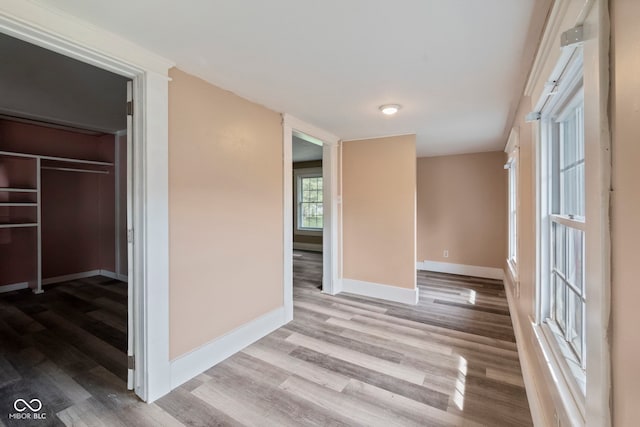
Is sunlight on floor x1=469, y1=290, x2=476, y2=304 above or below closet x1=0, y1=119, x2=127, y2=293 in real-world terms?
below

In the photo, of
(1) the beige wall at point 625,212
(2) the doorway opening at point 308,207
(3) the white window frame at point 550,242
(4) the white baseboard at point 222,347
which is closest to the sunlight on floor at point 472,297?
(3) the white window frame at point 550,242

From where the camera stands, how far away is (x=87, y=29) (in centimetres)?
146

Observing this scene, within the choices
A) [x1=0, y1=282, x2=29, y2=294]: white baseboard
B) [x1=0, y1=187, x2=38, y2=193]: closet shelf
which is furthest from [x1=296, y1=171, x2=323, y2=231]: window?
[x1=0, y1=282, x2=29, y2=294]: white baseboard

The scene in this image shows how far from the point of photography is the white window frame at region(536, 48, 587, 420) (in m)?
1.11

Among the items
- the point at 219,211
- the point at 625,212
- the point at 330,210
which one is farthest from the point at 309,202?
the point at 625,212

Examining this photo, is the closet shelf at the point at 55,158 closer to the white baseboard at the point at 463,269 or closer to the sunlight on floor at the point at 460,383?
the sunlight on floor at the point at 460,383

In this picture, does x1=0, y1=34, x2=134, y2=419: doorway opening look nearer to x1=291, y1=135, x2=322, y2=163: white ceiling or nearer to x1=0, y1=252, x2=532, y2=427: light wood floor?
x1=0, y1=252, x2=532, y2=427: light wood floor

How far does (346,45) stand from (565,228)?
1.62 metres

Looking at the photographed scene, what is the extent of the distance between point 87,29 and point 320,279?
415 cm

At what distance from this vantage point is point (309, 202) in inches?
302

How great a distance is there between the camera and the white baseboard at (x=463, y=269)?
15.6ft

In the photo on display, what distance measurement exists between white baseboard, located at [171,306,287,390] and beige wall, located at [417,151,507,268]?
11.9 feet

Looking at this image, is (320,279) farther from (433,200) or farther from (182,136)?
(182,136)

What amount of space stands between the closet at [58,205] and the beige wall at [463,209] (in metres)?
5.46
